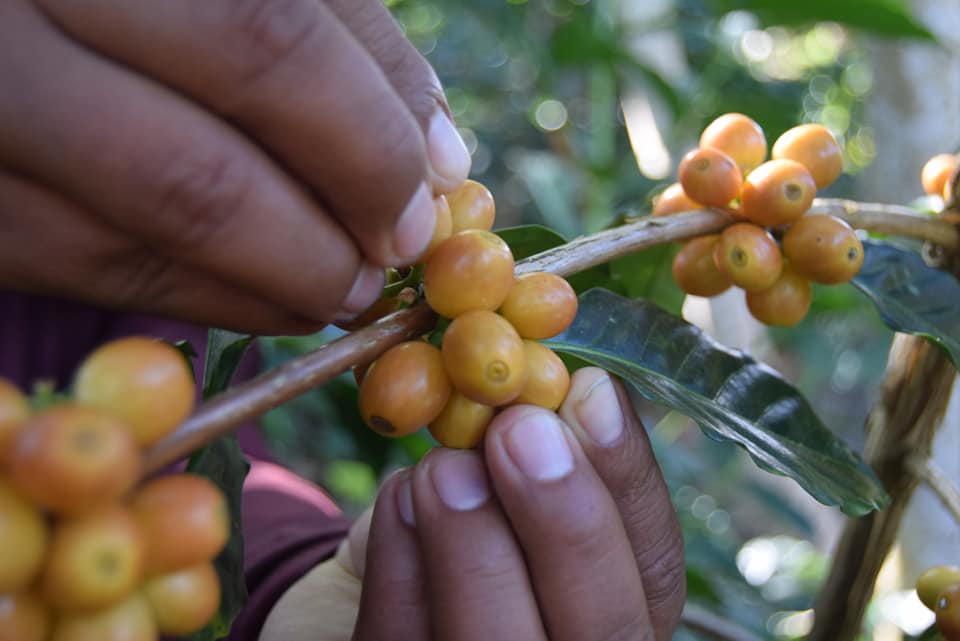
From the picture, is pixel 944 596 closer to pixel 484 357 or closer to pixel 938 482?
pixel 938 482

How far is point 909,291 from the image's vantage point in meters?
1.18

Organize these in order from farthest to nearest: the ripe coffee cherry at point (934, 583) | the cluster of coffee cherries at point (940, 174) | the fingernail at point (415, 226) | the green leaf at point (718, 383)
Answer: the cluster of coffee cherries at point (940, 174) → the ripe coffee cherry at point (934, 583) → the green leaf at point (718, 383) → the fingernail at point (415, 226)

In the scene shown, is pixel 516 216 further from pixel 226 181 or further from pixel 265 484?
pixel 226 181

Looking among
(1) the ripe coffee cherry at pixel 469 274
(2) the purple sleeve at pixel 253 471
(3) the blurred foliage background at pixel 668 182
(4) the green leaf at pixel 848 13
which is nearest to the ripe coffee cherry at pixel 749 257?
(3) the blurred foliage background at pixel 668 182

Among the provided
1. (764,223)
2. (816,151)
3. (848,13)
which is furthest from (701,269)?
(848,13)

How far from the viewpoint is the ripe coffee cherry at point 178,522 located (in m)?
0.53

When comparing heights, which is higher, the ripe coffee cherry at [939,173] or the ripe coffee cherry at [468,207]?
the ripe coffee cherry at [468,207]

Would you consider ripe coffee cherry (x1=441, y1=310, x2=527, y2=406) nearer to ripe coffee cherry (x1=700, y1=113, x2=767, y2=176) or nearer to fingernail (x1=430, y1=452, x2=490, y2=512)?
fingernail (x1=430, y1=452, x2=490, y2=512)

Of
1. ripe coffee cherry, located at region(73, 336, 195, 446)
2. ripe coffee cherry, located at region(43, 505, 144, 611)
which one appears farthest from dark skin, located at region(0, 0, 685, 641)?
ripe coffee cherry, located at region(43, 505, 144, 611)

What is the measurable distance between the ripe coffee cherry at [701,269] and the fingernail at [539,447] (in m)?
0.41

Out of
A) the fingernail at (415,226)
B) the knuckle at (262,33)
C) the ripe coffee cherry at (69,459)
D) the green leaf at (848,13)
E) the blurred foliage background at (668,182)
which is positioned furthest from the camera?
the blurred foliage background at (668,182)

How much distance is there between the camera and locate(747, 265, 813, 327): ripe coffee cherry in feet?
3.58

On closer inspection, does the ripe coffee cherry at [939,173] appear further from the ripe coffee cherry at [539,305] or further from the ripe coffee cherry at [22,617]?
the ripe coffee cherry at [22,617]

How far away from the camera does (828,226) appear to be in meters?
1.02
